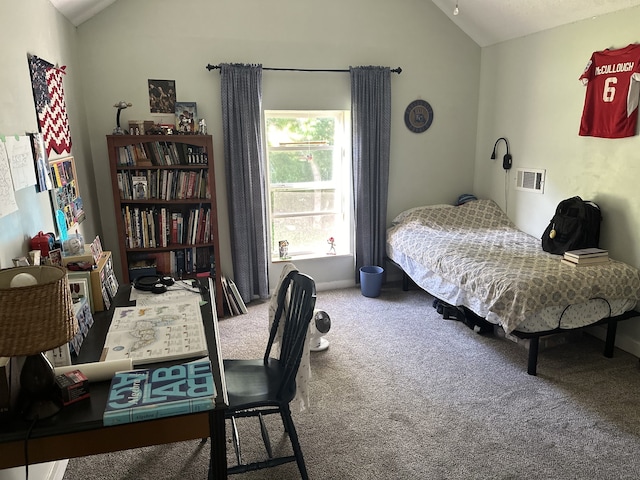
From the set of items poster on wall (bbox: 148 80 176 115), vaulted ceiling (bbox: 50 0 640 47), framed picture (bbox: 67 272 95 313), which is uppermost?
vaulted ceiling (bbox: 50 0 640 47)

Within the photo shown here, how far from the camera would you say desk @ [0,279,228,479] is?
1.11 metres

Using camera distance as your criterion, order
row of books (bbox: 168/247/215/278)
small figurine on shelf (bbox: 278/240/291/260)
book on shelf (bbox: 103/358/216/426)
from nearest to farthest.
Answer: book on shelf (bbox: 103/358/216/426)
row of books (bbox: 168/247/215/278)
small figurine on shelf (bbox: 278/240/291/260)

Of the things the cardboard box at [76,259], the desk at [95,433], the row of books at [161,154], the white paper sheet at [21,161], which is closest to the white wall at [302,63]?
the row of books at [161,154]

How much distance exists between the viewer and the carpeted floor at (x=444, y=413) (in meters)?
1.95

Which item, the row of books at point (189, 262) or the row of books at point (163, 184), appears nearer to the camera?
the row of books at point (163, 184)

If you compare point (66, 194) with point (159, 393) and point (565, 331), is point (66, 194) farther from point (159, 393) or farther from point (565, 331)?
point (565, 331)

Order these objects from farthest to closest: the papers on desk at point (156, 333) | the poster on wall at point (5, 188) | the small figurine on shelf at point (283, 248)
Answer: the small figurine on shelf at point (283, 248) → the poster on wall at point (5, 188) → the papers on desk at point (156, 333)

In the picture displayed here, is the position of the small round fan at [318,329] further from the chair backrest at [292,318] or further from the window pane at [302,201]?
the window pane at [302,201]

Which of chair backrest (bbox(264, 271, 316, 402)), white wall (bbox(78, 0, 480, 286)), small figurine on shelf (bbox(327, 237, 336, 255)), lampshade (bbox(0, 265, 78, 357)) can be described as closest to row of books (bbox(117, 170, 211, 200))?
white wall (bbox(78, 0, 480, 286))

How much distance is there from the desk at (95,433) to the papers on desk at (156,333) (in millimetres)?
182

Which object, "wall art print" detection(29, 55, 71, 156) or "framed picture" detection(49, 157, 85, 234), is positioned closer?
"wall art print" detection(29, 55, 71, 156)

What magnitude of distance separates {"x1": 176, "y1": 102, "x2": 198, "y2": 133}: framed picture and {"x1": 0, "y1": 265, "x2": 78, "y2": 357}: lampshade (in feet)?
8.19

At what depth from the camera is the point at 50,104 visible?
2.36 metres

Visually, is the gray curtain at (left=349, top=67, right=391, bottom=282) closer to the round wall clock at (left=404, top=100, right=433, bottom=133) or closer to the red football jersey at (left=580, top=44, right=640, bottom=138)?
the round wall clock at (left=404, top=100, right=433, bottom=133)
